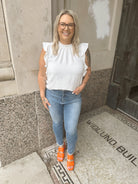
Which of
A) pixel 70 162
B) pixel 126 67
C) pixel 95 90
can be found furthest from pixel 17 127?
pixel 126 67

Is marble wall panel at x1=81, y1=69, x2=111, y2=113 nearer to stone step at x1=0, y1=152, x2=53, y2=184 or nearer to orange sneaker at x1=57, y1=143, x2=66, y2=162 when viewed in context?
orange sneaker at x1=57, y1=143, x2=66, y2=162

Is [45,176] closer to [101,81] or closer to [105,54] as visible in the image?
[101,81]

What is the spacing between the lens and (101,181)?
189 centimetres

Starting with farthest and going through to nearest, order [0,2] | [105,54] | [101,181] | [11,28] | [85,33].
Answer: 1. [105,54]
2. [85,33]
3. [101,181]
4. [11,28]
5. [0,2]

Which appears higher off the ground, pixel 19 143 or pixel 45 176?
pixel 19 143

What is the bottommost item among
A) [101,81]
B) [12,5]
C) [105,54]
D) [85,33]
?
[101,81]

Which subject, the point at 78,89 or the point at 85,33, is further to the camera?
the point at 85,33

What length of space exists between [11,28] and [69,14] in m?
0.67

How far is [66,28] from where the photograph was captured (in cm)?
148

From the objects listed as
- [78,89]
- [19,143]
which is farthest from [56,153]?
[78,89]

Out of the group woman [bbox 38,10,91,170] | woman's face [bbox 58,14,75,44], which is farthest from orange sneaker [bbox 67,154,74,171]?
woman's face [bbox 58,14,75,44]

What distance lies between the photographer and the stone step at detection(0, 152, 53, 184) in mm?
1898

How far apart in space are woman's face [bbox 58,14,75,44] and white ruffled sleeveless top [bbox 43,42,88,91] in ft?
0.28

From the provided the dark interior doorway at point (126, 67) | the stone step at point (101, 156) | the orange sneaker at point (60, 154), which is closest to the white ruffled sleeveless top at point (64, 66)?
the orange sneaker at point (60, 154)
